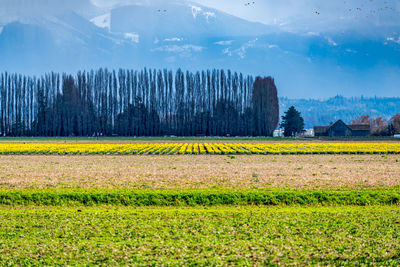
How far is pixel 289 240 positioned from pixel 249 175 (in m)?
12.9

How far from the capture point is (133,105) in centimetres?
10369

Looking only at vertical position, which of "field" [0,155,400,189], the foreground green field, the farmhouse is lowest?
the foreground green field

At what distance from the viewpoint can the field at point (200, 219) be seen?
9086 mm

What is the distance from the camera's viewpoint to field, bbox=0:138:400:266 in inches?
358

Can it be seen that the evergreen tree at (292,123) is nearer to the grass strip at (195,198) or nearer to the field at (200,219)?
the field at (200,219)

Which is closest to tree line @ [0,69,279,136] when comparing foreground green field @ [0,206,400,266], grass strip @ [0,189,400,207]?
grass strip @ [0,189,400,207]

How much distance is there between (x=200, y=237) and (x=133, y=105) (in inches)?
3750

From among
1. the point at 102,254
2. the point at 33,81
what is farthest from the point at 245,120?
the point at 102,254

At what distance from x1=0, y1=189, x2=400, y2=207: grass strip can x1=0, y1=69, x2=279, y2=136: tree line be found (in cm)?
8491

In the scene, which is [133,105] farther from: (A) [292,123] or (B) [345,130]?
(B) [345,130]

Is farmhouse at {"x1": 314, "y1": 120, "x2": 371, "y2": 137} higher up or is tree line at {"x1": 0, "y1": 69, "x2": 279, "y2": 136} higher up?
tree line at {"x1": 0, "y1": 69, "x2": 279, "y2": 136}

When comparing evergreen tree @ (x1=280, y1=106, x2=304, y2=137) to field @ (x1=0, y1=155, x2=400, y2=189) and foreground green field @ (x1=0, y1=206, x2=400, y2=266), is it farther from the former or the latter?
foreground green field @ (x1=0, y1=206, x2=400, y2=266)

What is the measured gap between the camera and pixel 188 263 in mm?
8570

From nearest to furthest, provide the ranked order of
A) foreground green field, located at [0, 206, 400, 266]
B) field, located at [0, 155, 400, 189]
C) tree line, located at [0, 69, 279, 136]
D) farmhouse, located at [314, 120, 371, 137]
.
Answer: foreground green field, located at [0, 206, 400, 266] → field, located at [0, 155, 400, 189] → tree line, located at [0, 69, 279, 136] → farmhouse, located at [314, 120, 371, 137]
